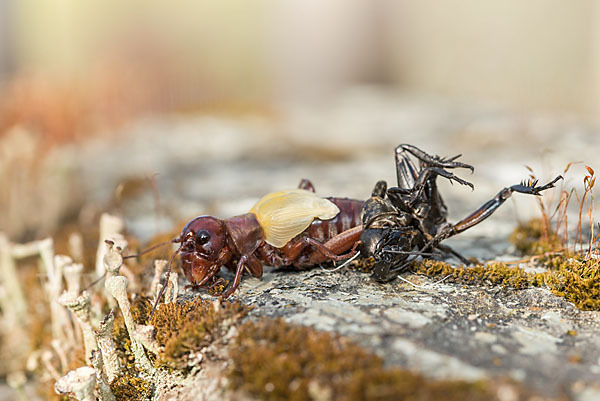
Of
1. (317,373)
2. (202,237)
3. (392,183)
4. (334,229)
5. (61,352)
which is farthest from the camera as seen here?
(392,183)

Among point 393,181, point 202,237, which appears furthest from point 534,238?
point 202,237

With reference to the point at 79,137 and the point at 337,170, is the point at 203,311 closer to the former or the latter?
the point at 337,170

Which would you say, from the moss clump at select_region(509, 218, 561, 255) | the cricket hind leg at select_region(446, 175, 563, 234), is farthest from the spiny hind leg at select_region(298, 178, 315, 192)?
the moss clump at select_region(509, 218, 561, 255)

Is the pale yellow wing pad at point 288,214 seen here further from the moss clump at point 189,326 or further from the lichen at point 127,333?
the lichen at point 127,333

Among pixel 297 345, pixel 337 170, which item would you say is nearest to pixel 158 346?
pixel 297 345

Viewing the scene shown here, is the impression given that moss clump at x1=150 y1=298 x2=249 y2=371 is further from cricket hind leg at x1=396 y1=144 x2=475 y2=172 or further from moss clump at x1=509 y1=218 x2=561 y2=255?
moss clump at x1=509 y1=218 x2=561 y2=255

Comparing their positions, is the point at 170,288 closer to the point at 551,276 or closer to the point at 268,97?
the point at 551,276

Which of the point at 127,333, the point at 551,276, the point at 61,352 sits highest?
the point at 551,276
